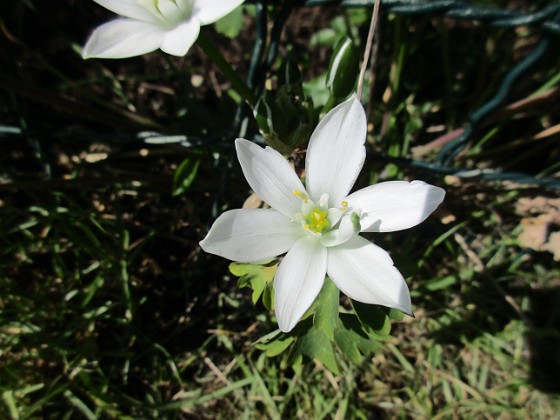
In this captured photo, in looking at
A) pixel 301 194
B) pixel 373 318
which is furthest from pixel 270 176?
pixel 373 318

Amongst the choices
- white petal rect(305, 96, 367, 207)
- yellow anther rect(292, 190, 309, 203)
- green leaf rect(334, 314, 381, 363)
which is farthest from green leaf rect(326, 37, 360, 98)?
green leaf rect(334, 314, 381, 363)

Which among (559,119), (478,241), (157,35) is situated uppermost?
(559,119)

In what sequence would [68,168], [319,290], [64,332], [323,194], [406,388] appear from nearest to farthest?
[319,290], [323,194], [64,332], [406,388], [68,168]

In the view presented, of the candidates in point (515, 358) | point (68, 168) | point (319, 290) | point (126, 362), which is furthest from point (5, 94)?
point (515, 358)

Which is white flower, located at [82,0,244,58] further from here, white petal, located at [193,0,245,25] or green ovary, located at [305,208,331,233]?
green ovary, located at [305,208,331,233]

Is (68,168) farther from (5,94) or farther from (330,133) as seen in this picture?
(330,133)

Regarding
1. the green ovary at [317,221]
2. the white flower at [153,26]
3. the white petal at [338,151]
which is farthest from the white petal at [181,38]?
the green ovary at [317,221]

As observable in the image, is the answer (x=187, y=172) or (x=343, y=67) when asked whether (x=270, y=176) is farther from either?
(x=187, y=172)
